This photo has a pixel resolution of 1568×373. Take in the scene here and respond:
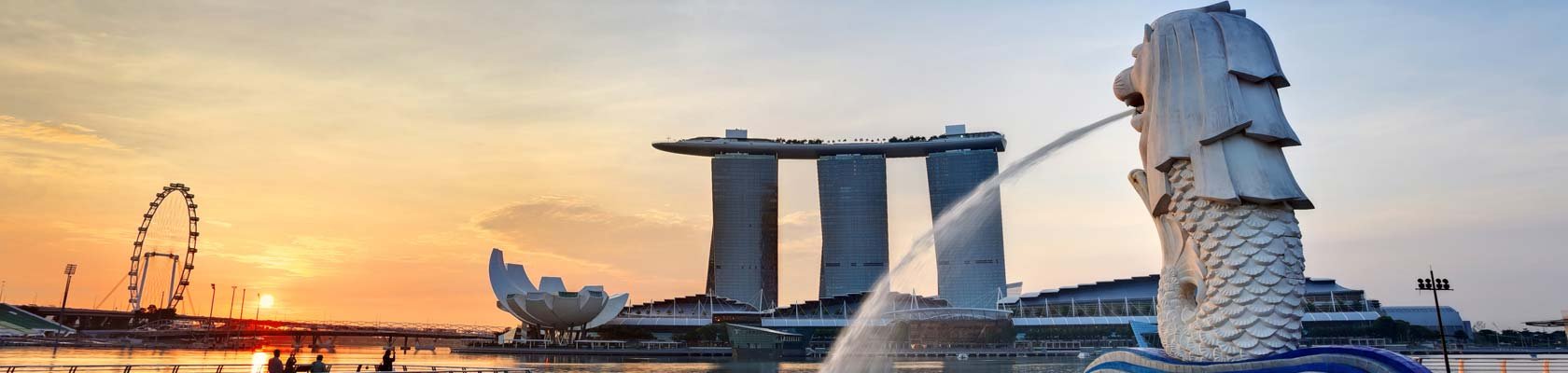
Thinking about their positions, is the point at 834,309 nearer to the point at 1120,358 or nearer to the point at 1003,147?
the point at 1003,147

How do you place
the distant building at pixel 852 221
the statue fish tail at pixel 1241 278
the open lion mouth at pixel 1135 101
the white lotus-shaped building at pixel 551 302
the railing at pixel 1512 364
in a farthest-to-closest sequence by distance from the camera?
the distant building at pixel 852 221
the white lotus-shaped building at pixel 551 302
the railing at pixel 1512 364
the open lion mouth at pixel 1135 101
the statue fish tail at pixel 1241 278

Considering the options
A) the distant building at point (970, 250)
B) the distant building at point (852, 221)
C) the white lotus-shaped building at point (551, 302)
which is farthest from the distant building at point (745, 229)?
the white lotus-shaped building at point (551, 302)

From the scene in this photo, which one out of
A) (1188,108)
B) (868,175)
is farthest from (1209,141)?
(868,175)

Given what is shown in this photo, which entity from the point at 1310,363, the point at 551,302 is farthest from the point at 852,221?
the point at 1310,363

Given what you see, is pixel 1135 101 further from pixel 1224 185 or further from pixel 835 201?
pixel 835 201

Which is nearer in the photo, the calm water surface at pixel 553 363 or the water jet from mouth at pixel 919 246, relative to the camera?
the water jet from mouth at pixel 919 246

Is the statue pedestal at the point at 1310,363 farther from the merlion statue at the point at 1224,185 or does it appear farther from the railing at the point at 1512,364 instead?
the railing at the point at 1512,364

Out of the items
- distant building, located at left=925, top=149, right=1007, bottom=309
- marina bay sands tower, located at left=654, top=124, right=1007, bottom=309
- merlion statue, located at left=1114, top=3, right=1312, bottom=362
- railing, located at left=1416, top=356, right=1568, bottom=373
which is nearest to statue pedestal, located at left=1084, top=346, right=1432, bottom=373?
merlion statue, located at left=1114, top=3, right=1312, bottom=362

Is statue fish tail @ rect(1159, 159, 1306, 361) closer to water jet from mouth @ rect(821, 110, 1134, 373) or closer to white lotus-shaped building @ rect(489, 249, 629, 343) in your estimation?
water jet from mouth @ rect(821, 110, 1134, 373)
